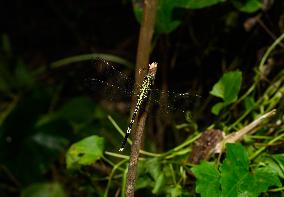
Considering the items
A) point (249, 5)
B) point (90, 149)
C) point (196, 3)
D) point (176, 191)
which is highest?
point (249, 5)

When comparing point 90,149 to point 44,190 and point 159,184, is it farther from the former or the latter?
point 44,190

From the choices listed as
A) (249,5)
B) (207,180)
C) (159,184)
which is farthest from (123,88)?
(249,5)

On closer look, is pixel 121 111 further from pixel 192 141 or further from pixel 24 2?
pixel 24 2

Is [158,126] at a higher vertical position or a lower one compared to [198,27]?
lower

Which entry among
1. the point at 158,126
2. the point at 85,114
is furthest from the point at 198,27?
the point at 85,114

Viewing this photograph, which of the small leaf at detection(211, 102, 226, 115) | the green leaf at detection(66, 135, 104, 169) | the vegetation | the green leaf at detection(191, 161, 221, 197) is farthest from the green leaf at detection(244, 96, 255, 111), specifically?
the green leaf at detection(66, 135, 104, 169)
